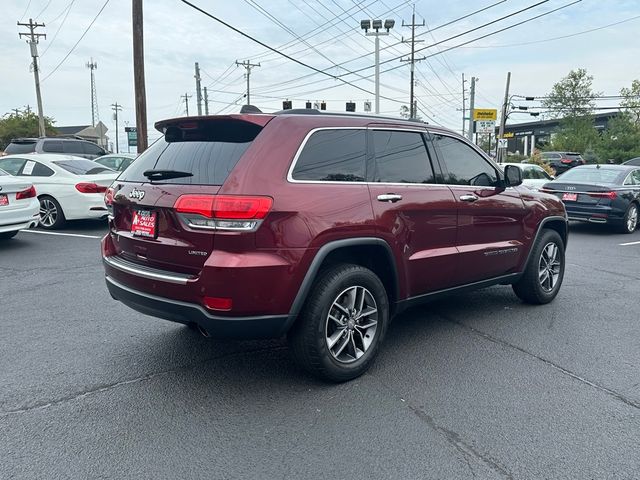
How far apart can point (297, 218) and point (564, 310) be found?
3.65 m

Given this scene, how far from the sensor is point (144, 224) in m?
3.52

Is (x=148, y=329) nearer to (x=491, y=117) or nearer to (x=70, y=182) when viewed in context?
(x=70, y=182)

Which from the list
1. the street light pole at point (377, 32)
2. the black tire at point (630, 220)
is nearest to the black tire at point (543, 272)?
the black tire at point (630, 220)

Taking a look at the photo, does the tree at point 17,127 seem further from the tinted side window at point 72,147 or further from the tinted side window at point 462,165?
the tinted side window at point 462,165

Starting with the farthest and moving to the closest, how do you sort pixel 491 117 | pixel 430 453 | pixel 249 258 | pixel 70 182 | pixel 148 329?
pixel 491 117 < pixel 70 182 < pixel 148 329 < pixel 249 258 < pixel 430 453

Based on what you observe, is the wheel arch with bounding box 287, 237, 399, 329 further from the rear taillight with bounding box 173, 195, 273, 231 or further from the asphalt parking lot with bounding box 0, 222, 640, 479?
the asphalt parking lot with bounding box 0, 222, 640, 479

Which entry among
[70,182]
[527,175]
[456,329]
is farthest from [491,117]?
[456,329]

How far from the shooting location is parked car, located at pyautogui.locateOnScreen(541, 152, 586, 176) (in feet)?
120

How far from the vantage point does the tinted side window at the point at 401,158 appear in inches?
157

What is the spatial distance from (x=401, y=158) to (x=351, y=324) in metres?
1.39

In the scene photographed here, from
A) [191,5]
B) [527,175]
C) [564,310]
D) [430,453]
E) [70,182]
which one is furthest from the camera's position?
[527,175]

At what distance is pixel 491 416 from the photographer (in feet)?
10.7

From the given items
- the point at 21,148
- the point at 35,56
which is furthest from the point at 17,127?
the point at 21,148

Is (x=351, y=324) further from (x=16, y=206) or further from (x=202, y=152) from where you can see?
(x=16, y=206)
